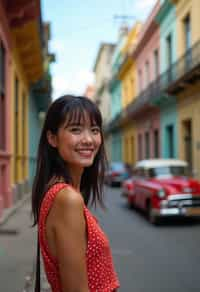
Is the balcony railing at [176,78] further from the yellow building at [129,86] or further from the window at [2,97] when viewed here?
the window at [2,97]

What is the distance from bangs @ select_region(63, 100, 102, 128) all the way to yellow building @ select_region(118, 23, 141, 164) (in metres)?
34.6

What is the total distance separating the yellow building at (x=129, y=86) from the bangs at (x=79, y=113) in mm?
34570

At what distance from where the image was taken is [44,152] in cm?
183

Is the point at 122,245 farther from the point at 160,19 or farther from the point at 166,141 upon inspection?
the point at 160,19

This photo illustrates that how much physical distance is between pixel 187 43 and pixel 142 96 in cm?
880

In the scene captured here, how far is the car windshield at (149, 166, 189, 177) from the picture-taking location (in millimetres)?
12336

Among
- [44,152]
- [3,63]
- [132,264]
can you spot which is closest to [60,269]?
[44,152]

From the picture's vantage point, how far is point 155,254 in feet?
24.9

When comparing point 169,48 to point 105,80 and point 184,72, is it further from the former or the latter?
point 105,80

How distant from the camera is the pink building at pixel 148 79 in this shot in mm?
27953

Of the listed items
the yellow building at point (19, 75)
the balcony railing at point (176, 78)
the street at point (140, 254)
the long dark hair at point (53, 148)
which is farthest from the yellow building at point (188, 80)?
the long dark hair at point (53, 148)

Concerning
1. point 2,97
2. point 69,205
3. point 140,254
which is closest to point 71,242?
point 69,205

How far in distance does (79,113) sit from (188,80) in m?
18.7

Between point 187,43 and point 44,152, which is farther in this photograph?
point 187,43
